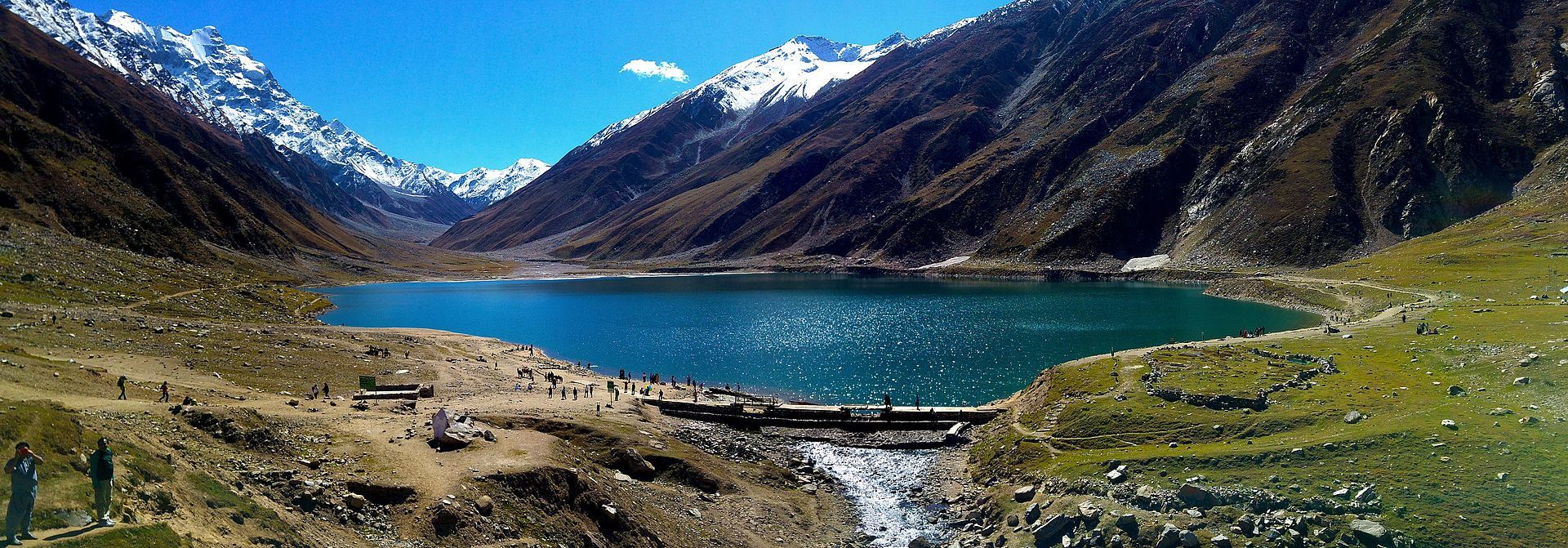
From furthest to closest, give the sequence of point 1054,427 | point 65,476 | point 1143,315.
Result: point 1143,315 → point 1054,427 → point 65,476

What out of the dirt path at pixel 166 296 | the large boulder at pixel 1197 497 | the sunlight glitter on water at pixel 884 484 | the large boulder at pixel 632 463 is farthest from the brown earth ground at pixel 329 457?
the large boulder at pixel 1197 497

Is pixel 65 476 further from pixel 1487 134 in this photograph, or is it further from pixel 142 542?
pixel 1487 134

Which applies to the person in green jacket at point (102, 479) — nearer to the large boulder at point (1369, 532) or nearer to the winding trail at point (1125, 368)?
the large boulder at point (1369, 532)

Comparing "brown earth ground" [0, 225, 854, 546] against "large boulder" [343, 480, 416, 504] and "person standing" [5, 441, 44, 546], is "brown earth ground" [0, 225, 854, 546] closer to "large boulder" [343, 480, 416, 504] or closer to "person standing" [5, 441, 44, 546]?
"large boulder" [343, 480, 416, 504]

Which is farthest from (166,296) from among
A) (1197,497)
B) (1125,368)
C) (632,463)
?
(1197,497)

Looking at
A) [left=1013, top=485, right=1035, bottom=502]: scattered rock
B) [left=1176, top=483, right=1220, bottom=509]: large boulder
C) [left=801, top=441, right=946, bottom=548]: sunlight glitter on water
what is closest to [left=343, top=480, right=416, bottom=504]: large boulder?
[left=801, top=441, right=946, bottom=548]: sunlight glitter on water

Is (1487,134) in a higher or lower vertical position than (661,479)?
higher

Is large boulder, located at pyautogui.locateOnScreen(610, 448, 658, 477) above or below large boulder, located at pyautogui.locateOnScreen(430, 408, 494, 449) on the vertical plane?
below

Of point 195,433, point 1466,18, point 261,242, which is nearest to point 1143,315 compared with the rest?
point 195,433
